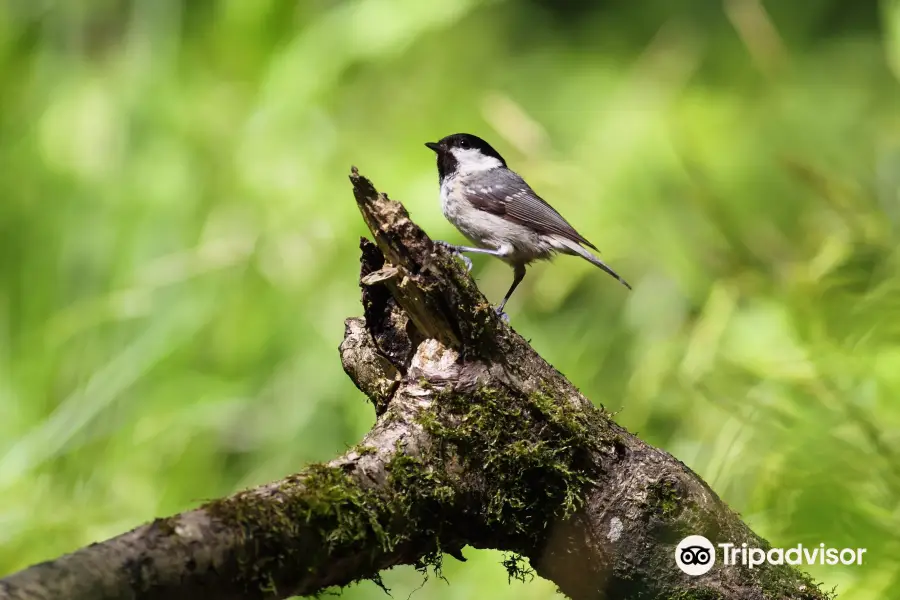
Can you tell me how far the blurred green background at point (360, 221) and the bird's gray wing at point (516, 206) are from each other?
78 cm

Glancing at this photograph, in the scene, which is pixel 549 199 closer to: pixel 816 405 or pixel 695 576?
pixel 816 405

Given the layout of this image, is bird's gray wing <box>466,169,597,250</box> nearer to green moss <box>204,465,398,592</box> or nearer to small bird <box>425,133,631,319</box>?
small bird <box>425,133,631,319</box>

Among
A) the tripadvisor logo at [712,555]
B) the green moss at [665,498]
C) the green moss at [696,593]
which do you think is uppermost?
the green moss at [665,498]

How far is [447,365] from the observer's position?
1793 millimetres

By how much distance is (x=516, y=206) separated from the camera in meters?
3.12

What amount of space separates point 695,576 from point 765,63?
332 centimetres

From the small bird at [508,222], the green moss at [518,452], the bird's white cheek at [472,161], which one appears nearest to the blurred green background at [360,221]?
the bird's white cheek at [472,161]

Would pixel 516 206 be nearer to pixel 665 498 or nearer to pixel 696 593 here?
pixel 665 498

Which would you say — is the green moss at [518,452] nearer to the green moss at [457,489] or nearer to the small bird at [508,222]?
the green moss at [457,489]

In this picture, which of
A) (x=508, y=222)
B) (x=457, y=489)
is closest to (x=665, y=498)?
(x=457, y=489)

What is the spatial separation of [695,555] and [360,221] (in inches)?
111

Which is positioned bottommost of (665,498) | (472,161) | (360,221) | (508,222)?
(665,498)

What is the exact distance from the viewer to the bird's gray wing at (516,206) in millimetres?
3092

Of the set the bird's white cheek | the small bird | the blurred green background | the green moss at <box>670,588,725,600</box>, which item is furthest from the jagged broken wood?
the bird's white cheek
